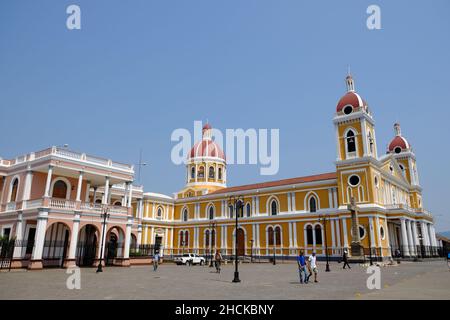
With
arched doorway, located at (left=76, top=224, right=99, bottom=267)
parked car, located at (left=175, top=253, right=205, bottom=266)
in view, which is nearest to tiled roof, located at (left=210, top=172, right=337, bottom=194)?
parked car, located at (left=175, top=253, right=205, bottom=266)

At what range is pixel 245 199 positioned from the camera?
47.8 meters

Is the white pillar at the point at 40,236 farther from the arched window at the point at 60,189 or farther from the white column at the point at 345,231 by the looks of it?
the white column at the point at 345,231

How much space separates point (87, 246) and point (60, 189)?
18.4 feet

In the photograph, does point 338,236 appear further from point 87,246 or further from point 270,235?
point 87,246

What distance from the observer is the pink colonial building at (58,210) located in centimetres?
2452

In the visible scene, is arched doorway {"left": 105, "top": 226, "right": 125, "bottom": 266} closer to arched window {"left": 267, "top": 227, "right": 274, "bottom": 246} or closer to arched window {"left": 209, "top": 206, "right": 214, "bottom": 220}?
arched window {"left": 267, "top": 227, "right": 274, "bottom": 246}

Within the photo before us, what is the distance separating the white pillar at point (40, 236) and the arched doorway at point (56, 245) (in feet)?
5.44

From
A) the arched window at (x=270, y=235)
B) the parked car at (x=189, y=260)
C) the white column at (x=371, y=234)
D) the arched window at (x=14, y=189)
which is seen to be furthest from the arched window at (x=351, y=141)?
the arched window at (x=14, y=189)

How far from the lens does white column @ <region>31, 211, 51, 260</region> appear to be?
75.8 feet

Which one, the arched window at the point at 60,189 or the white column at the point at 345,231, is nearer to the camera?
the arched window at the point at 60,189

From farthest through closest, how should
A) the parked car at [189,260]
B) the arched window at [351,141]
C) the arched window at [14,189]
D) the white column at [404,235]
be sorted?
the arched window at [351,141]
the white column at [404,235]
the parked car at [189,260]
the arched window at [14,189]
